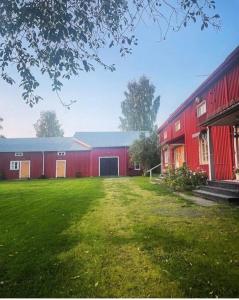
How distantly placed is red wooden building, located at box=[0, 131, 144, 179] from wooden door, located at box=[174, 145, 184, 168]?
33.8 ft

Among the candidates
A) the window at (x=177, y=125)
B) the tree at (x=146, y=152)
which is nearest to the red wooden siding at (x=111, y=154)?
the tree at (x=146, y=152)

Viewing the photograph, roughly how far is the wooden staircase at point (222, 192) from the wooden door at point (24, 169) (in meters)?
27.2

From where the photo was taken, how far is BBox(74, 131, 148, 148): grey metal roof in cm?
3528

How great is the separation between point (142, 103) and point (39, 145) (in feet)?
65.9

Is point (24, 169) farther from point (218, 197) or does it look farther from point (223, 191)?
point (218, 197)

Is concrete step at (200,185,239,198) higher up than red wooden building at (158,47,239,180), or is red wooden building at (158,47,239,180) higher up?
red wooden building at (158,47,239,180)

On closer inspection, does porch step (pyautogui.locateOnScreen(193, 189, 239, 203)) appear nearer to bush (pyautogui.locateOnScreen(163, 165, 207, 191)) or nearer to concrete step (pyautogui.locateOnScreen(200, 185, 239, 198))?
concrete step (pyautogui.locateOnScreen(200, 185, 239, 198))

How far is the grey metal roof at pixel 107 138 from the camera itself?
116 feet

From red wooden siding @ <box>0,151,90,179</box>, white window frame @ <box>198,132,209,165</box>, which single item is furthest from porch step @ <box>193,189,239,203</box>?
red wooden siding @ <box>0,151,90,179</box>

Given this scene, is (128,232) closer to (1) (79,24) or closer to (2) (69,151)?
(1) (79,24)

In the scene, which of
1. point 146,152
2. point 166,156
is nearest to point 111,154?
point 146,152

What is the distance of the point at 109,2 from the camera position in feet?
17.4

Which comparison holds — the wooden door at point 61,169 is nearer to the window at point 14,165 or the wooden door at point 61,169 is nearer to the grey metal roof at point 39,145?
the grey metal roof at point 39,145

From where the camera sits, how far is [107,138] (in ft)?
123
